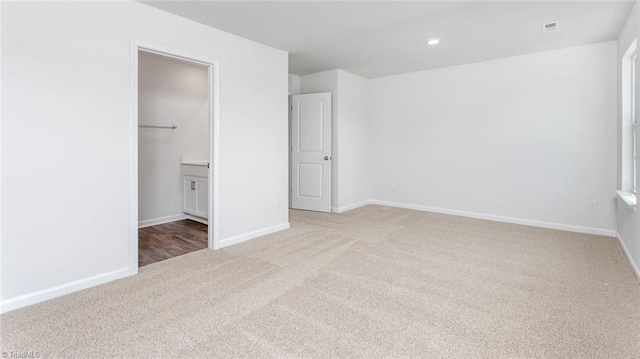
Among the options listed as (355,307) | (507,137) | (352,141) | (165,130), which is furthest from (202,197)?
(507,137)

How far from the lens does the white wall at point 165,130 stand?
4363mm

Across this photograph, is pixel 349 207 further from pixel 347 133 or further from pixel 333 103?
pixel 333 103

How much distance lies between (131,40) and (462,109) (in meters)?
4.30

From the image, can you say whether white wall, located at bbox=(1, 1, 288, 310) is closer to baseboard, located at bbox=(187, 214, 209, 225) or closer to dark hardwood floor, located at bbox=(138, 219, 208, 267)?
dark hardwood floor, located at bbox=(138, 219, 208, 267)

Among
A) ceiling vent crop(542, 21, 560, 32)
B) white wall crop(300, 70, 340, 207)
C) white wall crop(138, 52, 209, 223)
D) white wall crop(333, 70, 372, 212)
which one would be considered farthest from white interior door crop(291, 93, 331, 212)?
ceiling vent crop(542, 21, 560, 32)

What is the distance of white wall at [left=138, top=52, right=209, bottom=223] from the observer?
172 inches

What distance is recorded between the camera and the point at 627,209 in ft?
10.1

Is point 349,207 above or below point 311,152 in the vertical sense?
below

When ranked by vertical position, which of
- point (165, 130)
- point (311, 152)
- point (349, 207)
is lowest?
point (349, 207)

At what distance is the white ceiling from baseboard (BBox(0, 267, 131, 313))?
2.23 meters

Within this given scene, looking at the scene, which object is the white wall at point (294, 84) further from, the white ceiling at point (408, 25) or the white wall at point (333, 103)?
the white ceiling at point (408, 25)

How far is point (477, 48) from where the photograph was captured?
396cm

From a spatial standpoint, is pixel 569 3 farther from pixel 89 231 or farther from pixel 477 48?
pixel 89 231

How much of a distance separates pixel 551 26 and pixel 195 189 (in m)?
4.60
